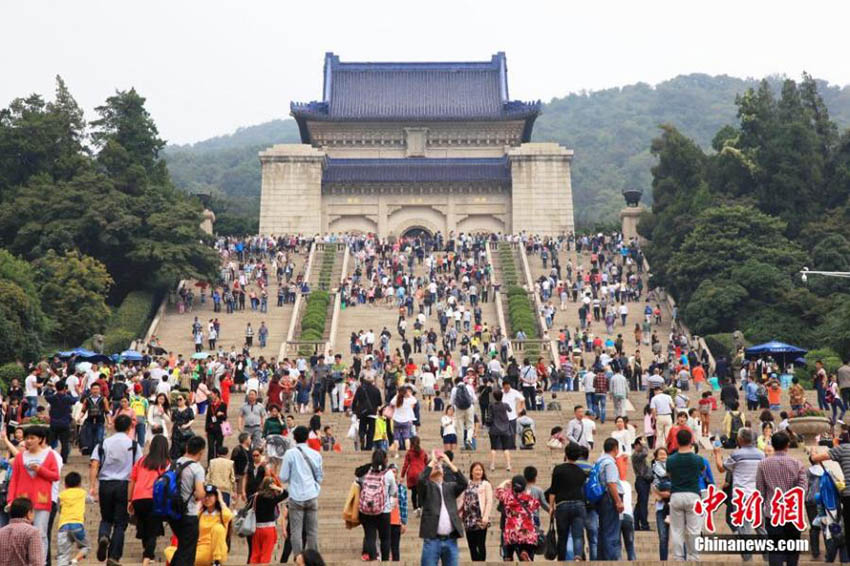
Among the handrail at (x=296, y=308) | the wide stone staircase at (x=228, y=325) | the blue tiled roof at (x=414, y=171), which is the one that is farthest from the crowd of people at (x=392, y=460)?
the blue tiled roof at (x=414, y=171)

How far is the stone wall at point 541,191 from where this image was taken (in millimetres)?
59188

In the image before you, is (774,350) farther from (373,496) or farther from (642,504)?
(373,496)

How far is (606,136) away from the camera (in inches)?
4680

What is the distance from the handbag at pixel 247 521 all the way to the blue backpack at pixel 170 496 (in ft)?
2.48

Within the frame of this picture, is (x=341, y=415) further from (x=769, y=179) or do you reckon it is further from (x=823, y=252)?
(x=769, y=179)

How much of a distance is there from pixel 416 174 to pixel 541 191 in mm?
5329

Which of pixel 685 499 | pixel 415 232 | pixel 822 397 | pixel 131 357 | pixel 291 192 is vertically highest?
pixel 291 192

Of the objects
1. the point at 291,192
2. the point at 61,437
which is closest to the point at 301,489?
the point at 61,437

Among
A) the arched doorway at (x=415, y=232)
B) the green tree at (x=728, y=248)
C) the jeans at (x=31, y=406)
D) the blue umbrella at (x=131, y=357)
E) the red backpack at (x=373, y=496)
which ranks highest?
the arched doorway at (x=415, y=232)

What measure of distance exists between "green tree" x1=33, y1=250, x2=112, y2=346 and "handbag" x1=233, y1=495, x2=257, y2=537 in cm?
2537

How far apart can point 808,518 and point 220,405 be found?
26.3 feet

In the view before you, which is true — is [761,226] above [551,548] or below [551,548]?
above

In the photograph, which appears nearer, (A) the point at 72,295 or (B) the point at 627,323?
(A) the point at 72,295

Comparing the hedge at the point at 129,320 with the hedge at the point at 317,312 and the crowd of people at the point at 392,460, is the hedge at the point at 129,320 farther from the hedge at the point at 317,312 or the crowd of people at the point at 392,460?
the hedge at the point at 317,312
